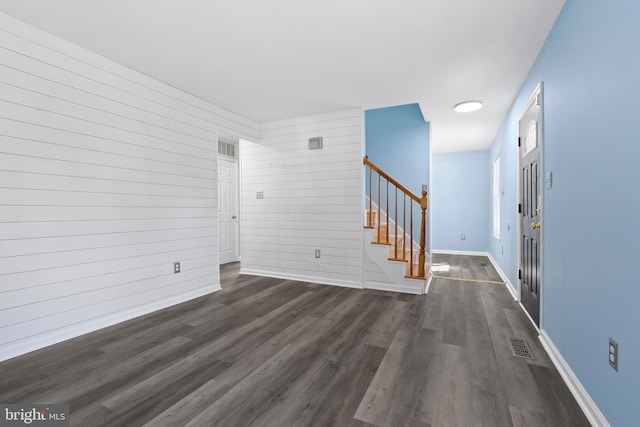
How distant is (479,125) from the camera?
4969 mm

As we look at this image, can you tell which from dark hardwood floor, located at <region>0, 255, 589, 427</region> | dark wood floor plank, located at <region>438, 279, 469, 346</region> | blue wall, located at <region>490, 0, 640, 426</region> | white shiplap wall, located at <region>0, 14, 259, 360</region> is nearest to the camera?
blue wall, located at <region>490, 0, 640, 426</region>

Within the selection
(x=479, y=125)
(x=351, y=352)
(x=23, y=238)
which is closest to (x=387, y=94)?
(x=479, y=125)

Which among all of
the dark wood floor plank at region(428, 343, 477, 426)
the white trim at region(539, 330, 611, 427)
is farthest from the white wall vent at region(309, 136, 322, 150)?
the white trim at region(539, 330, 611, 427)

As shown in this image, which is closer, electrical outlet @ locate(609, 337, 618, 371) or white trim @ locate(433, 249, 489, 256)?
electrical outlet @ locate(609, 337, 618, 371)

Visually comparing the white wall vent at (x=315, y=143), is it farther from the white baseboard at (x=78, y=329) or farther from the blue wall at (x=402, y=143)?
the white baseboard at (x=78, y=329)

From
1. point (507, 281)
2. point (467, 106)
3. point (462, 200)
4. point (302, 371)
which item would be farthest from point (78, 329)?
point (462, 200)

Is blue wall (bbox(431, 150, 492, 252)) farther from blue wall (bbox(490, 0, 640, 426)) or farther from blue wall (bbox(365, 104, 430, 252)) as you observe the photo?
blue wall (bbox(490, 0, 640, 426))

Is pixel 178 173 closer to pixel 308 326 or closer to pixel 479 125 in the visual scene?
pixel 308 326

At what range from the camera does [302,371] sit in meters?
2.00

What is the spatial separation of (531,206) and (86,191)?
4370 mm

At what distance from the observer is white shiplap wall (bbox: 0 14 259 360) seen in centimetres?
221

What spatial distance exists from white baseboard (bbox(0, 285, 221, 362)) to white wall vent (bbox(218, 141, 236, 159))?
3296mm

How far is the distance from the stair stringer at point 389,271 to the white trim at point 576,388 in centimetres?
159

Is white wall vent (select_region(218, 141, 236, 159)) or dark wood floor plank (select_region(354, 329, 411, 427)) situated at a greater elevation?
white wall vent (select_region(218, 141, 236, 159))
